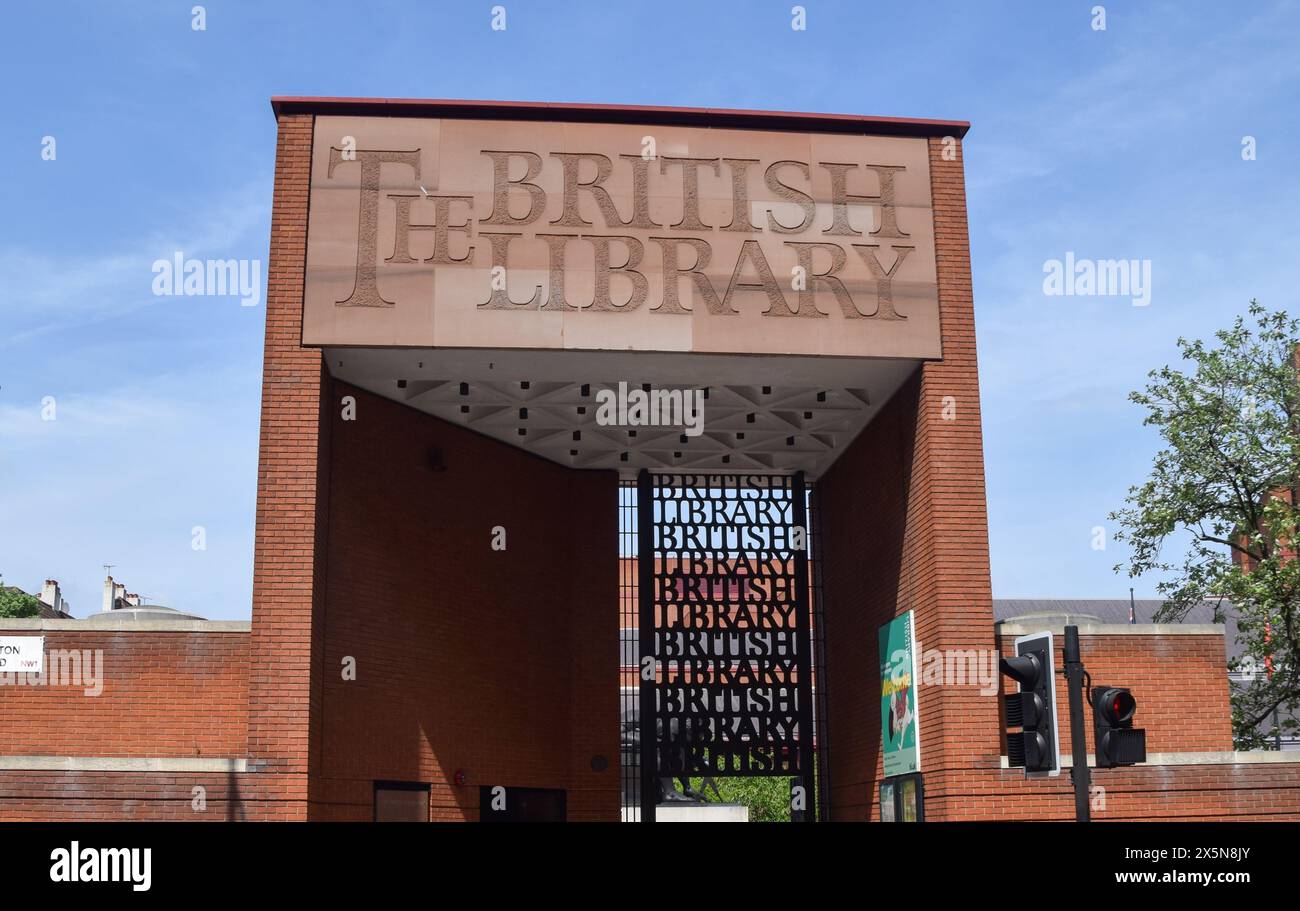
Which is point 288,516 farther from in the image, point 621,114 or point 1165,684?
point 1165,684

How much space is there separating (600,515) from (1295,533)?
1204 cm

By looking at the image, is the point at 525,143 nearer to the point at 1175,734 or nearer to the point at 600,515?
the point at 600,515

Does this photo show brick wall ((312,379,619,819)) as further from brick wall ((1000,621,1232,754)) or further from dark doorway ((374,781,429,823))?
brick wall ((1000,621,1232,754))

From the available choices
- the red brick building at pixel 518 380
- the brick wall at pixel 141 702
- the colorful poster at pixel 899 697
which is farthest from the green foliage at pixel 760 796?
the brick wall at pixel 141 702

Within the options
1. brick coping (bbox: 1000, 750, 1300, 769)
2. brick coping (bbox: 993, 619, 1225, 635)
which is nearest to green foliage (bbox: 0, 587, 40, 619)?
brick coping (bbox: 993, 619, 1225, 635)

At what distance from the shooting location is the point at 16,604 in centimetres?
4003

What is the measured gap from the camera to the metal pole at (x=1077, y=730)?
32.5ft

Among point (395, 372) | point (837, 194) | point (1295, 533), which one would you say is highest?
point (837, 194)

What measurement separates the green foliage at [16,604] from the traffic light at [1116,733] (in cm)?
3657

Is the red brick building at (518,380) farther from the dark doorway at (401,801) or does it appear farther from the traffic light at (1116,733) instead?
the traffic light at (1116,733)
